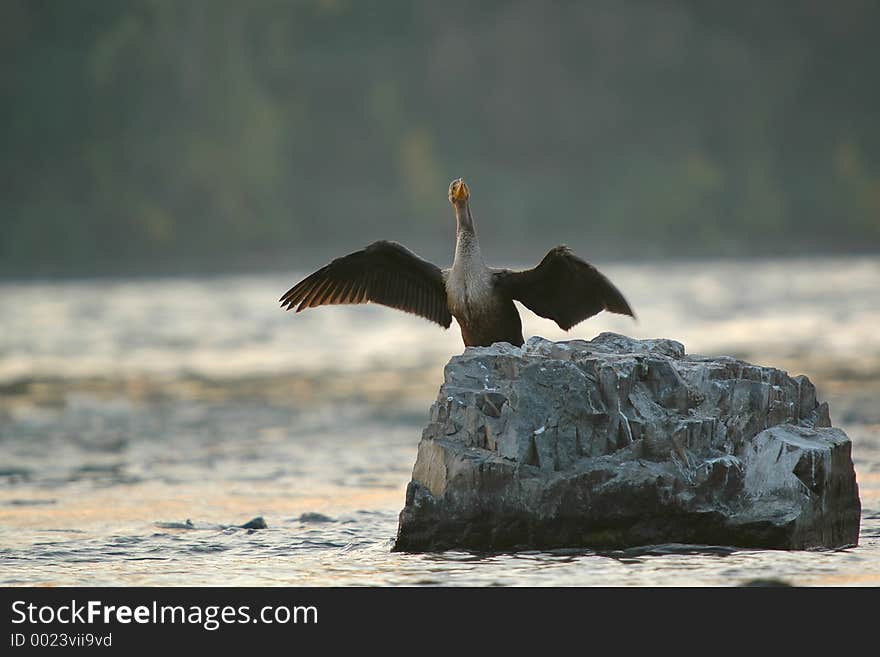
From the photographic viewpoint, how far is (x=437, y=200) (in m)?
61.4

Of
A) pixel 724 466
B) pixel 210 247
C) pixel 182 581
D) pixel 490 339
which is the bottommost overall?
pixel 182 581

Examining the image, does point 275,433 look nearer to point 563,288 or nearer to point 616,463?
point 563,288

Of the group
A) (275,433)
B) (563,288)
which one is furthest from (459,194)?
(275,433)

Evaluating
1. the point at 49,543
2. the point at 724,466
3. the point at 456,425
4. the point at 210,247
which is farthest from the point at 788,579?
the point at 210,247

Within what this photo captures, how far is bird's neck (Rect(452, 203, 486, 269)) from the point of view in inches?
378

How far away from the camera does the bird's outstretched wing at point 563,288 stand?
9.51 metres

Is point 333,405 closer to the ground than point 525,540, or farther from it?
farther from it

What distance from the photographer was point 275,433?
606 inches

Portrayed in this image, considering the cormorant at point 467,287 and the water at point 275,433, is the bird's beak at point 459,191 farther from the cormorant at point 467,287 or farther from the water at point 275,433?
the water at point 275,433

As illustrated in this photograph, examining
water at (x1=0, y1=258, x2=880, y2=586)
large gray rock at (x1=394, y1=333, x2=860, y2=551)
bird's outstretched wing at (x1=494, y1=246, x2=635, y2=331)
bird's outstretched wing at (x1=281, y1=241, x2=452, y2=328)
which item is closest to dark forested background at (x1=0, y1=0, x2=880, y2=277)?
water at (x1=0, y1=258, x2=880, y2=586)

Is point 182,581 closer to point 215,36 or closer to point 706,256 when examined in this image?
point 706,256

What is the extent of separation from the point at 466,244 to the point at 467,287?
297mm

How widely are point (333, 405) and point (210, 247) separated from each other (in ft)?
127

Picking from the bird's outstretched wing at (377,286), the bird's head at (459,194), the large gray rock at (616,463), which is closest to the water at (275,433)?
the large gray rock at (616,463)
